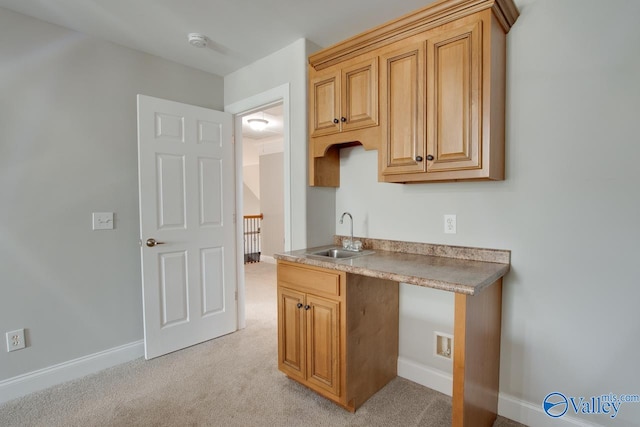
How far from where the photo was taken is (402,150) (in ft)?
5.97

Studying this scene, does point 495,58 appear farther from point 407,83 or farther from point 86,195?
point 86,195

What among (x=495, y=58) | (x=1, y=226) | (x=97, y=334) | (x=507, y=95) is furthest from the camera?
(x=97, y=334)

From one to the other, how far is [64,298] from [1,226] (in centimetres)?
62

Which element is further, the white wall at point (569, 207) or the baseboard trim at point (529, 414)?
the baseboard trim at point (529, 414)

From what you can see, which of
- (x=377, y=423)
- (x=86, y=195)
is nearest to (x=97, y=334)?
(x=86, y=195)

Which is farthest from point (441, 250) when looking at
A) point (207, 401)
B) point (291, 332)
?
point (207, 401)

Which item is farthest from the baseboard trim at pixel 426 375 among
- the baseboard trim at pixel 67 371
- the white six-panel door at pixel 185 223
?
the baseboard trim at pixel 67 371

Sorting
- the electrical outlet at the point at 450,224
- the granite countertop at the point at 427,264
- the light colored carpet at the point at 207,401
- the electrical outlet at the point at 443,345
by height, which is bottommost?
the light colored carpet at the point at 207,401

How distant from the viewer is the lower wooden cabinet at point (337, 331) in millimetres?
1783

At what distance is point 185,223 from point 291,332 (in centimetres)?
134

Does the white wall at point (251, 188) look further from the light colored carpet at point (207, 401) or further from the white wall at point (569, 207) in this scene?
the white wall at point (569, 207)

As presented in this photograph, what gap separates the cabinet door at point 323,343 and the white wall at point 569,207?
0.95 m

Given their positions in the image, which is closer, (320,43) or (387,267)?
(387,267)

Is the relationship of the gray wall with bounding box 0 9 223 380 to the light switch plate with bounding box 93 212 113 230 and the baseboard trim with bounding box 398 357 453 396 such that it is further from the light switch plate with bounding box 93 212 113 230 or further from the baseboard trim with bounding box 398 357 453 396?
the baseboard trim with bounding box 398 357 453 396
